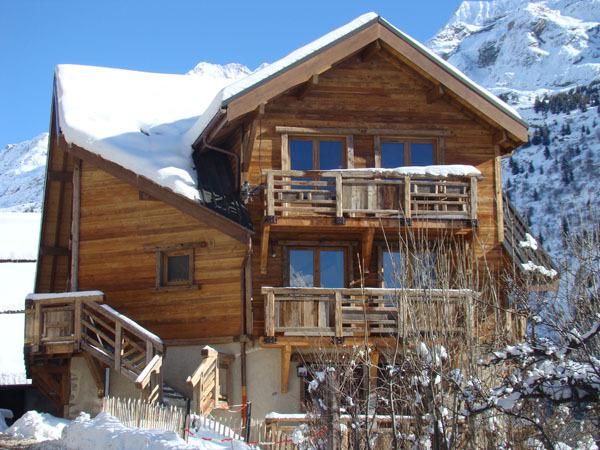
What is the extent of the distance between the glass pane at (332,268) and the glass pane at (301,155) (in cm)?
203

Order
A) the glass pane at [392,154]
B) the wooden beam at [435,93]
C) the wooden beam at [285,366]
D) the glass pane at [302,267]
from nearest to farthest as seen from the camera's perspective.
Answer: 1. the wooden beam at [285,366]
2. the glass pane at [302,267]
3. the wooden beam at [435,93]
4. the glass pane at [392,154]

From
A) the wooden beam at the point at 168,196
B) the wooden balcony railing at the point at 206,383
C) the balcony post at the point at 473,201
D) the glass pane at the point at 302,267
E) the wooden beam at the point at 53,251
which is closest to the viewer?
the wooden balcony railing at the point at 206,383

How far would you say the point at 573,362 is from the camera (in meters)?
11.3

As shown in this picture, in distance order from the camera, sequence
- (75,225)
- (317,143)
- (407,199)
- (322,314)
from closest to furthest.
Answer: (322,314) → (407,199) → (317,143) → (75,225)

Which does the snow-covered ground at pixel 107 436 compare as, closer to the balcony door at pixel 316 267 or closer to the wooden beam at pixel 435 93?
the balcony door at pixel 316 267

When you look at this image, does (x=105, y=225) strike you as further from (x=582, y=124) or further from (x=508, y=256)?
(x=582, y=124)

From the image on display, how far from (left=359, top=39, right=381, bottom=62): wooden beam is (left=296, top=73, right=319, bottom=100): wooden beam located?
1.53 meters

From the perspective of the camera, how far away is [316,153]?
942 inches

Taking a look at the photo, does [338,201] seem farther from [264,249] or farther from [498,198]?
[498,198]

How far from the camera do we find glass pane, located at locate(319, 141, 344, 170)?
2394 centimetres

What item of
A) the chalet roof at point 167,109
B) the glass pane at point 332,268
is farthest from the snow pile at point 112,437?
the glass pane at point 332,268

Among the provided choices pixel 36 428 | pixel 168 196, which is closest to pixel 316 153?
pixel 168 196

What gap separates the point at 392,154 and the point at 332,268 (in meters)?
3.09

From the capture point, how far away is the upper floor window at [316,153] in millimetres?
23828
